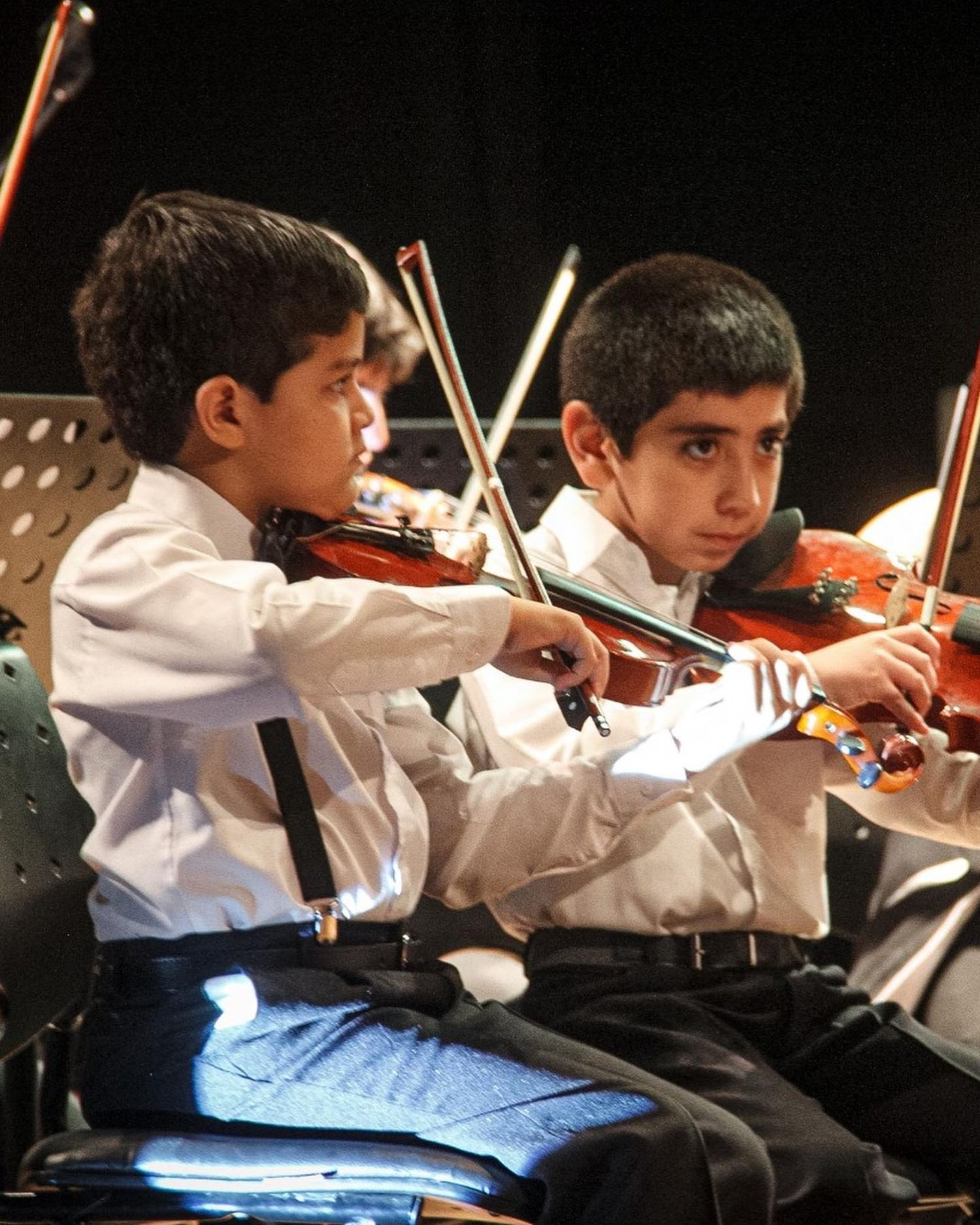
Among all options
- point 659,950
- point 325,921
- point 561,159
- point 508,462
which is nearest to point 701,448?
point 508,462

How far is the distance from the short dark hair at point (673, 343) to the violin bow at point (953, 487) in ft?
0.61

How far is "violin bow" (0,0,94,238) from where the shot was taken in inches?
39.6

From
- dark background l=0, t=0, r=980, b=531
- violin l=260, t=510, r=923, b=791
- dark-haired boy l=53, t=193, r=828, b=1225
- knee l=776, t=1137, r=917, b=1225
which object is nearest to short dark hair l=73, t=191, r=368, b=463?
dark-haired boy l=53, t=193, r=828, b=1225

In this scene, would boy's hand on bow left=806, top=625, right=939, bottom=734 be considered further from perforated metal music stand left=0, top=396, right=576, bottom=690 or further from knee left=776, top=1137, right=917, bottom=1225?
perforated metal music stand left=0, top=396, right=576, bottom=690

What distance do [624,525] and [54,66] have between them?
0.57 metres

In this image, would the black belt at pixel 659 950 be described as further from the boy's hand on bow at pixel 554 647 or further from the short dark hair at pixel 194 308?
the short dark hair at pixel 194 308

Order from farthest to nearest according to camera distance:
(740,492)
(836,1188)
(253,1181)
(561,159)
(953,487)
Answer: (561,159), (740,492), (953,487), (836,1188), (253,1181)

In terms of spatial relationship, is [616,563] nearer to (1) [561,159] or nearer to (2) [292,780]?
(2) [292,780]

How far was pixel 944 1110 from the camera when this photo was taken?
1.10 meters

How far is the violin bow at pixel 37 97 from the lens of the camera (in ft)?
3.30

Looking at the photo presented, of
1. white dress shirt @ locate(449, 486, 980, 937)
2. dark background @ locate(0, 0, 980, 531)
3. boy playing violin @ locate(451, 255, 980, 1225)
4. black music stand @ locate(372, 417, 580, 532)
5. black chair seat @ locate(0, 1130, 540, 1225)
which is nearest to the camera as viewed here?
black chair seat @ locate(0, 1130, 540, 1225)

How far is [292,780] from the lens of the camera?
0.96 meters

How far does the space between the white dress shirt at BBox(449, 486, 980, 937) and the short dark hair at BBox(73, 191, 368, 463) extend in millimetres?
317

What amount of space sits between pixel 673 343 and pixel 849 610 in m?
0.27
